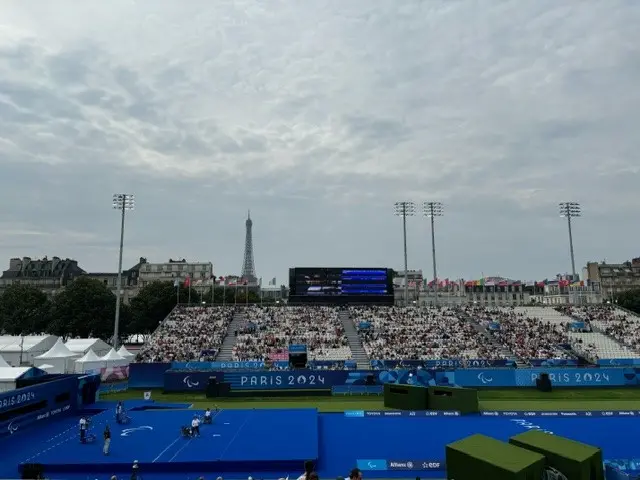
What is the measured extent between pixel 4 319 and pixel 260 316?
170 feet

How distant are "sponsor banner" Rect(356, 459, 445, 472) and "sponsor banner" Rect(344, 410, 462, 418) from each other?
1077 centimetres

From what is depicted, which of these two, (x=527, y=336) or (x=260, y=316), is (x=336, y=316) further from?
(x=527, y=336)

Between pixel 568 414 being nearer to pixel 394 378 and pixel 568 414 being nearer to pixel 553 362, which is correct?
pixel 394 378

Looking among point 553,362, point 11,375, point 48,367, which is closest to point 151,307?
point 48,367

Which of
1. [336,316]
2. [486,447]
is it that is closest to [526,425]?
[486,447]

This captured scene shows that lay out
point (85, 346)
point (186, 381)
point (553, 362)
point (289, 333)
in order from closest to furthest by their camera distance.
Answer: point (186, 381) → point (553, 362) → point (85, 346) → point (289, 333)

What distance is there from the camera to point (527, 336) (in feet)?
193

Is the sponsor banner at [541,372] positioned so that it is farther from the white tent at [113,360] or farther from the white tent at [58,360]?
the white tent at [58,360]

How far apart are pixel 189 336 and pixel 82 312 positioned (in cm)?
3218

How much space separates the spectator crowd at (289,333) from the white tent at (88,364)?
45.7 feet

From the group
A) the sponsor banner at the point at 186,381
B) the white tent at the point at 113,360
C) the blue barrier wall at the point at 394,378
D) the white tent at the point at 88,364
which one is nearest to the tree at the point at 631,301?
the blue barrier wall at the point at 394,378

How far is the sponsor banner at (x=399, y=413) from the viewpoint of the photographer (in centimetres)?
3161

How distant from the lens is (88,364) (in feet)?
155

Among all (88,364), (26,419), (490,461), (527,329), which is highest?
(527,329)
